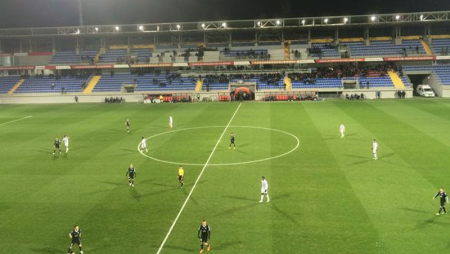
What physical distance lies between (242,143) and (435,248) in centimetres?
1995

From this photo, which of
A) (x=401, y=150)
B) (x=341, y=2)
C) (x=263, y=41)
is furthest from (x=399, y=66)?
(x=401, y=150)

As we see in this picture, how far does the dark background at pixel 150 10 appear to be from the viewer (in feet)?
249

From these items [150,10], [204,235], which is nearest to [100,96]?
[150,10]

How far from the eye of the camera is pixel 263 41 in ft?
255

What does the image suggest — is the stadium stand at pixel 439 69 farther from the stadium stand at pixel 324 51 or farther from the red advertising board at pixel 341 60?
the stadium stand at pixel 324 51

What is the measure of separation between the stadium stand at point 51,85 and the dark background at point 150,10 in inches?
472

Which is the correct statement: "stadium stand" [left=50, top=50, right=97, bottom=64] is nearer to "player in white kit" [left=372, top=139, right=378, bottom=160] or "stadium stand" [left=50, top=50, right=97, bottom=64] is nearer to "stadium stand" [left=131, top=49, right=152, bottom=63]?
"stadium stand" [left=131, top=49, right=152, bottom=63]

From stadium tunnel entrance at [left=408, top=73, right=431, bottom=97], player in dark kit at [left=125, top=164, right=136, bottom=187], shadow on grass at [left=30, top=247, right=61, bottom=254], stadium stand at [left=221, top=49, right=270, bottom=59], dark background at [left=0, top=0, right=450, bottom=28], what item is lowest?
shadow on grass at [left=30, top=247, right=61, bottom=254]

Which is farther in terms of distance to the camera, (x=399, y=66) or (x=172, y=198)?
(x=399, y=66)

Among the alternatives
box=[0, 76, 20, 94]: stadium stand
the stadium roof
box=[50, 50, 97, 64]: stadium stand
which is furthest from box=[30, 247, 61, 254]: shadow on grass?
box=[50, 50, 97, 64]: stadium stand

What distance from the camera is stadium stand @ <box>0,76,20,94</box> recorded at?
72.9 m

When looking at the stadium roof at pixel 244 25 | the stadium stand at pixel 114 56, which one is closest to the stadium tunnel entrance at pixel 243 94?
the stadium roof at pixel 244 25

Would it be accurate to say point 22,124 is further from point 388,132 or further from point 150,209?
point 388,132

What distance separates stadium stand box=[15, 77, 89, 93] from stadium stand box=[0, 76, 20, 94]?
6.92ft
